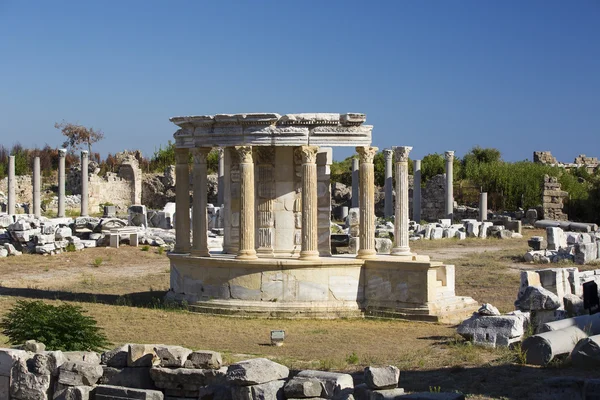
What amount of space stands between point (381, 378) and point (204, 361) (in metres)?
2.16

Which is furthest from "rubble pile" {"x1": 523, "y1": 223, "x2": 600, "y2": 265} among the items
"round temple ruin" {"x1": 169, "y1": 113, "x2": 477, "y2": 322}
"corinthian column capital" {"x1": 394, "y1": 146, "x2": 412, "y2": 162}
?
"round temple ruin" {"x1": 169, "y1": 113, "x2": 477, "y2": 322}

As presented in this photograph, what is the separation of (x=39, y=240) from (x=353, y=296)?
15.0 metres

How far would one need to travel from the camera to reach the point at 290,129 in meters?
18.3

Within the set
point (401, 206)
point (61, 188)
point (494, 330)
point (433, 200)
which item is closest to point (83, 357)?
point (494, 330)

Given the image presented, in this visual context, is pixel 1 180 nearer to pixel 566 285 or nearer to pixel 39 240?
pixel 39 240

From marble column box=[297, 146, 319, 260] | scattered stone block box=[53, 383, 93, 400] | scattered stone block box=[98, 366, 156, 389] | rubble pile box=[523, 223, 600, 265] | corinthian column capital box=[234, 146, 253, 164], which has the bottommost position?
scattered stone block box=[53, 383, 93, 400]

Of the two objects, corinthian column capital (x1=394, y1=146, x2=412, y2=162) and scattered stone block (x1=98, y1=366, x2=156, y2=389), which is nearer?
scattered stone block (x1=98, y1=366, x2=156, y2=389)

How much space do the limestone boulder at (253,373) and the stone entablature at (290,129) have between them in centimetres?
892

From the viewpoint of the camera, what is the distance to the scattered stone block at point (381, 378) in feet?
31.1

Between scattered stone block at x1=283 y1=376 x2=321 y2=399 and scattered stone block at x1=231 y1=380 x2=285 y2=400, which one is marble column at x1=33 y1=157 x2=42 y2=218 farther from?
scattered stone block at x1=283 y1=376 x2=321 y2=399

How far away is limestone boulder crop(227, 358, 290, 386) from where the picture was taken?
9578 mm

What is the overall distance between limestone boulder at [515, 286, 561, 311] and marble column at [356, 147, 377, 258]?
400cm

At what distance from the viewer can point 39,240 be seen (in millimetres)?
29984

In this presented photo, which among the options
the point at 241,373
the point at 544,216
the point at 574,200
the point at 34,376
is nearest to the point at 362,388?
the point at 241,373
